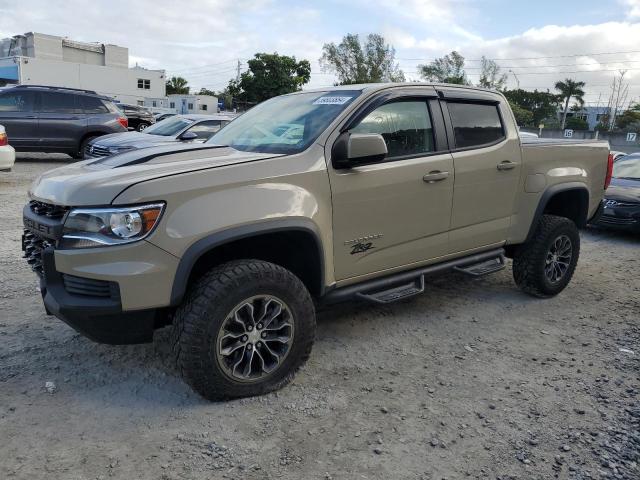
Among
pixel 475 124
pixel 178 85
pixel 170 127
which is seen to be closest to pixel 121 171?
pixel 475 124

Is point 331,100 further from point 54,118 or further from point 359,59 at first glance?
point 359,59

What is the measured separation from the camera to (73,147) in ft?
43.5

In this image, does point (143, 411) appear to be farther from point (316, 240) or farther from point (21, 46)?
point (21, 46)

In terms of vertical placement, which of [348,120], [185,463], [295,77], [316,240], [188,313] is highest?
[295,77]

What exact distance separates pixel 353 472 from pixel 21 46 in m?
73.2

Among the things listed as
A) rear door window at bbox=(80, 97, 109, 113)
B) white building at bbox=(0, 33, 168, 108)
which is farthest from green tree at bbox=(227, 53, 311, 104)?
rear door window at bbox=(80, 97, 109, 113)

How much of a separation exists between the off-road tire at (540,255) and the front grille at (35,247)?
12.8ft

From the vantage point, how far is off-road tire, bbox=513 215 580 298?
491 cm

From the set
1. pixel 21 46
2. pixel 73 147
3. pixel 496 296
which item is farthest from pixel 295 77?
pixel 496 296

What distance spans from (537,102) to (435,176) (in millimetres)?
76249

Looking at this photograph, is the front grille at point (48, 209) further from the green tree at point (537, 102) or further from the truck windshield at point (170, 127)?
the green tree at point (537, 102)

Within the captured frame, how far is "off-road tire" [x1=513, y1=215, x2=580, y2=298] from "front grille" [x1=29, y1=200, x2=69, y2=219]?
3.84m

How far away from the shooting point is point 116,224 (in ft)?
9.05

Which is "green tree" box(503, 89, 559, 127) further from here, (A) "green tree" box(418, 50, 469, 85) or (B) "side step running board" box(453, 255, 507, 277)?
(B) "side step running board" box(453, 255, 507, 277)
